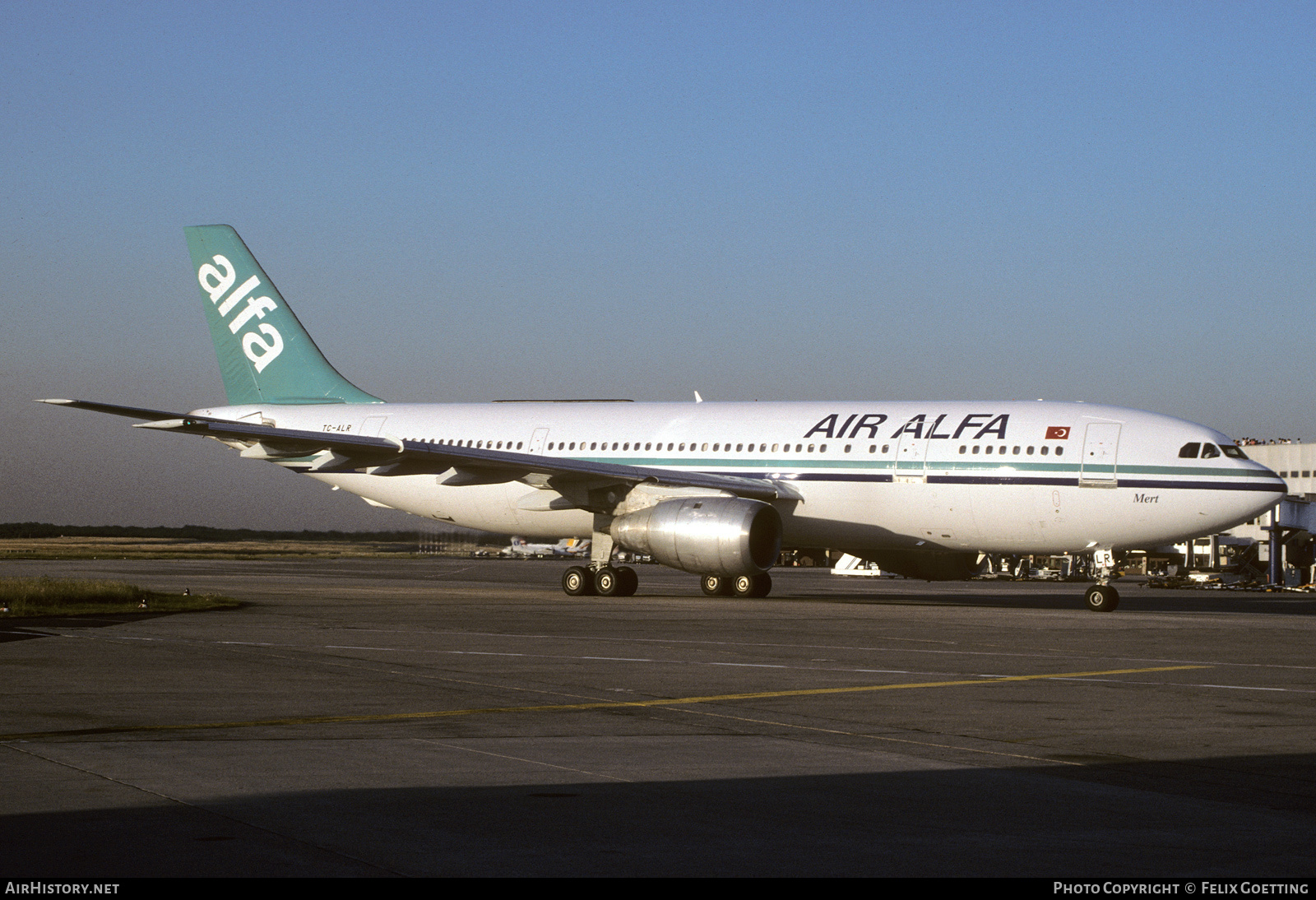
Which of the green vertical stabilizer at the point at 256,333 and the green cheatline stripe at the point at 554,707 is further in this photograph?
the green vertical stabilizer at the point at 256,333

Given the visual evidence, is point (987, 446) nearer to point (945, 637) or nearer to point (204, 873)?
point (945, 637)

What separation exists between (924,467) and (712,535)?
4.31 meters

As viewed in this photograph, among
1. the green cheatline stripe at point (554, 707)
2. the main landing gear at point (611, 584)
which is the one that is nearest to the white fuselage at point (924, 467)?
the main landing gear at point (611, 584)

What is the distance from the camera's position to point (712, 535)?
2669 centimetres

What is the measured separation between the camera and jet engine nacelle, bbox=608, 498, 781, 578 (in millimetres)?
26641

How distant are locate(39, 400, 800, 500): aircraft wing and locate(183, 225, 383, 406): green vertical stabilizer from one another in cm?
646

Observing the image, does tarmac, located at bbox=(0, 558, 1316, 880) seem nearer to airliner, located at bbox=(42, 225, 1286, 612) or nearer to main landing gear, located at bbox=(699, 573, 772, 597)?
airliner, located at bbox=(42, 225, 1286, 612)

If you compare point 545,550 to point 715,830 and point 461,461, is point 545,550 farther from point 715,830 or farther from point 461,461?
point 715,830

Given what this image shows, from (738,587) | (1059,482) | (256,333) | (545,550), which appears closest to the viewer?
(1059,482)

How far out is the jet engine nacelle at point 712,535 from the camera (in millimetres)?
26641

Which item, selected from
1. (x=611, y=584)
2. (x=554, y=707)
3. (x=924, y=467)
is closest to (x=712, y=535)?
(x=924, y=467)

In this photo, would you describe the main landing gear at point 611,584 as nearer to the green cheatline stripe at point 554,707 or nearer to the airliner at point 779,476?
the airliner at point 779,476

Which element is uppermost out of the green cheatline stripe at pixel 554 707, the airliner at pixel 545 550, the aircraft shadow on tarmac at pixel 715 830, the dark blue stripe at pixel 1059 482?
the airliner at pixel 545 550

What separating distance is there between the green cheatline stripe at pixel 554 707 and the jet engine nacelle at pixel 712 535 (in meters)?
11.9
